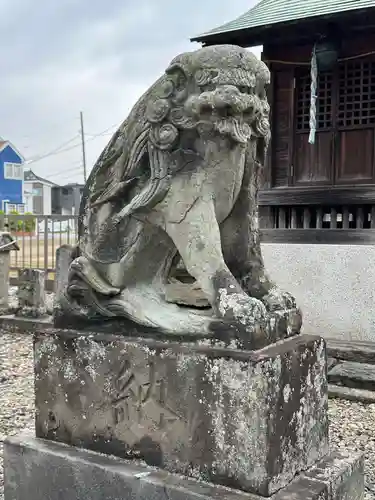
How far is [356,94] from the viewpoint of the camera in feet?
21.2

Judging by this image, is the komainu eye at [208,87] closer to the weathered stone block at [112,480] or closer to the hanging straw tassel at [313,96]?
the weathered stone block at [112,480]

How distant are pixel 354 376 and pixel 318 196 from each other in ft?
6.69

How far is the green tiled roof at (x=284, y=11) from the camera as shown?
5807 mm

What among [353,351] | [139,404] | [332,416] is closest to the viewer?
[139,404]

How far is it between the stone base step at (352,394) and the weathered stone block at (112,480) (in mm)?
2442

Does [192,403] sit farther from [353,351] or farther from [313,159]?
[313,159]

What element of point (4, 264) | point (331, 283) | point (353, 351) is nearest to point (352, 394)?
point (353, 351)

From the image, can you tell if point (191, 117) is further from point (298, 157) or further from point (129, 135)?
point (298, 157)

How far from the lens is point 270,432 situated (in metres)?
2.33

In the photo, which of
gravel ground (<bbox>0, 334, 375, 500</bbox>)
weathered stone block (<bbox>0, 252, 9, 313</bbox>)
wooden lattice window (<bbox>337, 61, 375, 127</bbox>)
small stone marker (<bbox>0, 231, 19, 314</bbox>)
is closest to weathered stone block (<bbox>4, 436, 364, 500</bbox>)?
gravel ground (<bbox>0, 334, 375, 500</bbox>)

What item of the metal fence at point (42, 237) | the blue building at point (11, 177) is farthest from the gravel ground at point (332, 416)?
the blue building at point (11, 177)

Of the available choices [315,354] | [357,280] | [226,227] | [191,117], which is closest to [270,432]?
[315,354]

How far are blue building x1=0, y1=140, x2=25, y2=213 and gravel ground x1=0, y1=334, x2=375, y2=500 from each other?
97.6 feet

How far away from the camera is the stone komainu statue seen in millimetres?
2471
